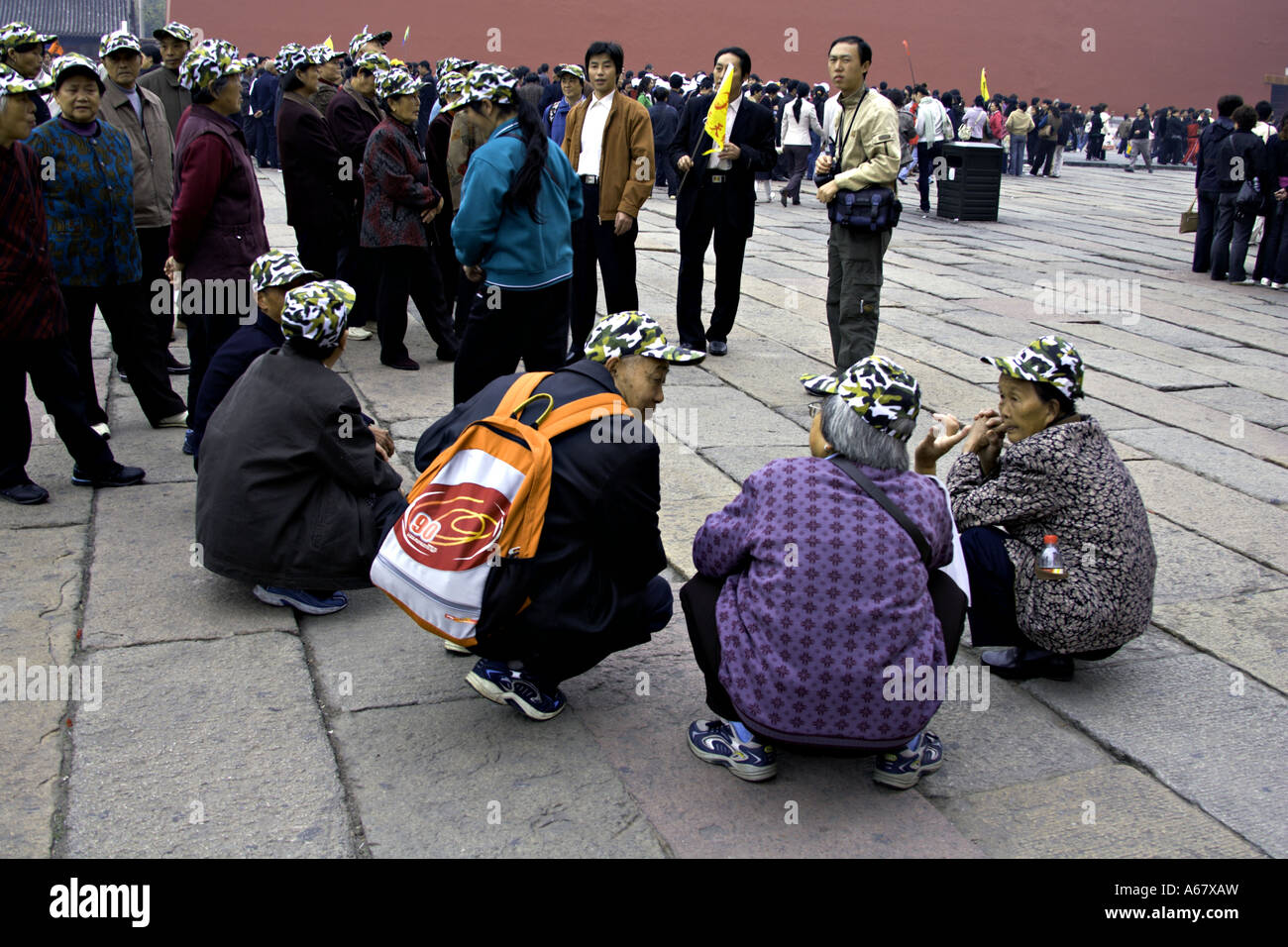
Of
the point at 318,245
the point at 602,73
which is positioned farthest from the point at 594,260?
the point at 318,245

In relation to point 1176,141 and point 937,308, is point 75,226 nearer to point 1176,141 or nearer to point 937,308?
point 937,308

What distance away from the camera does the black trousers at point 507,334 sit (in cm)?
480

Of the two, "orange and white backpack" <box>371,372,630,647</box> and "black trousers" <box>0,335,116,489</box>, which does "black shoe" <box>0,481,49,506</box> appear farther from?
"orange and white backpack" <box>371,372,630,647</box>

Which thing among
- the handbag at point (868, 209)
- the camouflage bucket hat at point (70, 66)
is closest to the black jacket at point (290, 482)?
the camouflage bucket hat at point (70, 66)

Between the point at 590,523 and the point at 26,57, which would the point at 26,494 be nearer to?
the point at 590,523

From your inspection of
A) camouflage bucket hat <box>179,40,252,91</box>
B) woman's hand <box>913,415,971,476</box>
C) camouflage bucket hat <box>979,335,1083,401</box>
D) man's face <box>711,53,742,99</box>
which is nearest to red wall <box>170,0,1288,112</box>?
man's face <box>711,53,742,99</box>

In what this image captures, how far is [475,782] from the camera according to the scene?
9.13ft

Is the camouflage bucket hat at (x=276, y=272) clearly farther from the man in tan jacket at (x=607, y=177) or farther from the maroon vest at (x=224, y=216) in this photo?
the man in tan jacket at (x=607, y=177)

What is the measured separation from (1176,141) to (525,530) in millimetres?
30446

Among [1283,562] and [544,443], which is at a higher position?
[544,443]

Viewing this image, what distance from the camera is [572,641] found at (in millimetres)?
2881

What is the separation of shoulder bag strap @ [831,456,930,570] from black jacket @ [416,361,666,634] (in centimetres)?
48

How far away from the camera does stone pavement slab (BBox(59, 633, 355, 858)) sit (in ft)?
8.32

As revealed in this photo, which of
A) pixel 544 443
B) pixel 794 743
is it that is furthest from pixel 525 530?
pixel 794 743
